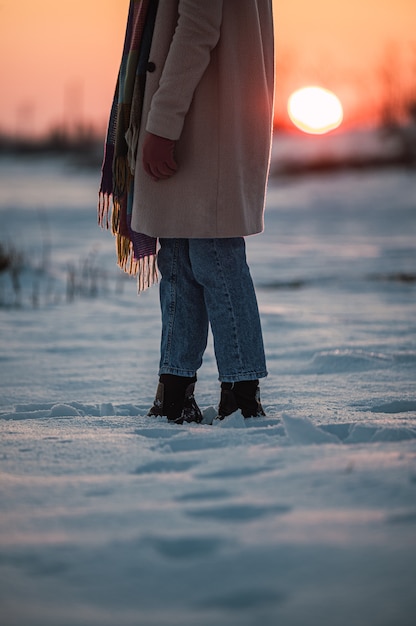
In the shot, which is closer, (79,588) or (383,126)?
(79,588)

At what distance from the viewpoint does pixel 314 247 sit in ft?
29.2

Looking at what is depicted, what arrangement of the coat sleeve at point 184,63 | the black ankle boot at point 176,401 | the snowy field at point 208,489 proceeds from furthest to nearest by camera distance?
the black ankle boot at point 176,401, the coat sleeve at point 184,63, the snowy field at point 208,489

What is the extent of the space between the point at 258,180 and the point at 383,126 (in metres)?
27.0

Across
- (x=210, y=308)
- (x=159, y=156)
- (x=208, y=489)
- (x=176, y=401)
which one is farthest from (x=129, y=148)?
(x=208, y=489)

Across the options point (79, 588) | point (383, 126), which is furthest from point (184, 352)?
point (383, 126)

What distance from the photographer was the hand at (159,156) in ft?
7.47

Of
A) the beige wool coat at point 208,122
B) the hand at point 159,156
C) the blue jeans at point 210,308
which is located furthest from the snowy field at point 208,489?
the hand at point 159,156

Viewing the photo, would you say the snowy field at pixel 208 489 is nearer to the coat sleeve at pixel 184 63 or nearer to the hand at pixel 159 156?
the hand at pixel 159 156

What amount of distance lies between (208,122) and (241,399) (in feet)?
2.80

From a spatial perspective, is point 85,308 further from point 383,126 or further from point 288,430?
point 383,126

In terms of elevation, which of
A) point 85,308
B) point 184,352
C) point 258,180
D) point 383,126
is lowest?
point 85,308

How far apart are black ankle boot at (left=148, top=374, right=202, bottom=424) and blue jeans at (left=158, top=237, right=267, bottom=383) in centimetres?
3

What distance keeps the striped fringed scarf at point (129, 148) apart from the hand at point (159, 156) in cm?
10

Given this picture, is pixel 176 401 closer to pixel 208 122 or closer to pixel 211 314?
pixel 211 314
